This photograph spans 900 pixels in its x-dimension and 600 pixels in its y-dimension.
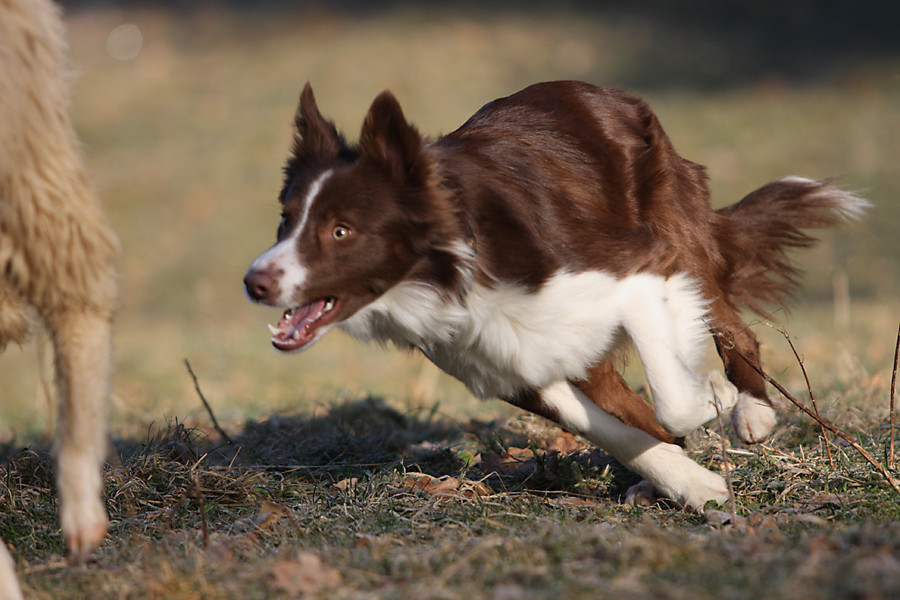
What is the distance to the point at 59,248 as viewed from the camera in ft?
Answer: 8.78

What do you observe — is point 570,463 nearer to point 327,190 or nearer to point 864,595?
point 327,190

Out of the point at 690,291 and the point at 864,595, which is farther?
the point at 690,291

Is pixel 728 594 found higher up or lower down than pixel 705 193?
lower down

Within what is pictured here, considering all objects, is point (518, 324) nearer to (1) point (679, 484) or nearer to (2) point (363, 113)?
(1) point (679, 484)

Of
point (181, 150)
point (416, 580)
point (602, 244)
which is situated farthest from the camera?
point (181, 150)

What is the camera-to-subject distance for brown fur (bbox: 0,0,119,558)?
2.57 metres

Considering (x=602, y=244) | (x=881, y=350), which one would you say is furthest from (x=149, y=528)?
(x=881, y=350)

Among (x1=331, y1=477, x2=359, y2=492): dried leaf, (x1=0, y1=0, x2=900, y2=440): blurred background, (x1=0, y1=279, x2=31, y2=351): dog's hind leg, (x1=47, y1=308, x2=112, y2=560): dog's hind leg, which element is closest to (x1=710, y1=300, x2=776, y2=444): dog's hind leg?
(x1=331, y1=477, x2=359, y2=492): dried leaf

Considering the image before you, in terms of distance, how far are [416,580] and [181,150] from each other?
53.0 ft

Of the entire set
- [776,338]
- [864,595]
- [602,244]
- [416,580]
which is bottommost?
[776,338]

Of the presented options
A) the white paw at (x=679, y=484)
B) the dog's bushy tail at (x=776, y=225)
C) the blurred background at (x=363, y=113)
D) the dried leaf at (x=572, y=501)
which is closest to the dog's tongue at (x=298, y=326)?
the dried leaf at (x=572, y=501)

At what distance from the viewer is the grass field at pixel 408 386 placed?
257 cm

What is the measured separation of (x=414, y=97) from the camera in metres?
17.9

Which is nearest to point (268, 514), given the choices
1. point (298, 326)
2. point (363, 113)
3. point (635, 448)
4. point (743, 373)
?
point (298, 326)
